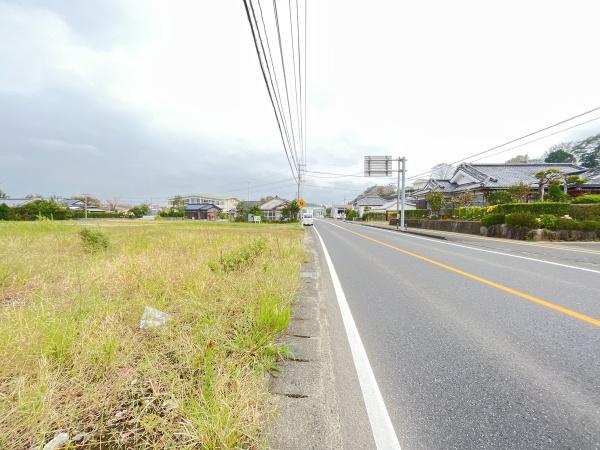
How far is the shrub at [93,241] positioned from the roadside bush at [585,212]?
76.0 ft

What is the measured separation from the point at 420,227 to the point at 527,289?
25256 millimetres

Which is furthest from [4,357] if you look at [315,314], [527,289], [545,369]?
[527,289]

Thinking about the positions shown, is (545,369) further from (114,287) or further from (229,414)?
(114,287)

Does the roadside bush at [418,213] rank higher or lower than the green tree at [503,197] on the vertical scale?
lower

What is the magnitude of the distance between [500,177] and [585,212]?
15746 mm

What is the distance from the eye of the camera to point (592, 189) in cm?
2534

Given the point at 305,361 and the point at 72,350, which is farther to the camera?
the point at 305,361

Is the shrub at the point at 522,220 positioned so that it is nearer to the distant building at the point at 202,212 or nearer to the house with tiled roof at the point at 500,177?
the house with tiled roof at the point at 500,177

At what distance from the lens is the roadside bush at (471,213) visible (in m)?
20.7

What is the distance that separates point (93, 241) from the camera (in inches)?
330

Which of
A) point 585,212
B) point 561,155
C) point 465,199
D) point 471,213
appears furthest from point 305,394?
point 561,155

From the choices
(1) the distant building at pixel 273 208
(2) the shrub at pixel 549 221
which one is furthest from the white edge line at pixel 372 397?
(1) the distant building at pixel 273 208

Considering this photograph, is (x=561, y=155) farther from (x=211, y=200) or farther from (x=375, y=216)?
(x=211, y=200)

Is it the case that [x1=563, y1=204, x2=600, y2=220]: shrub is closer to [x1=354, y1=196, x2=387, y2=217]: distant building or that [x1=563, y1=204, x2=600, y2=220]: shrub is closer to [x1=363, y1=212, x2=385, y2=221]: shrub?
[x1=363, y1=212, x2=385, y2=221]: shrub
